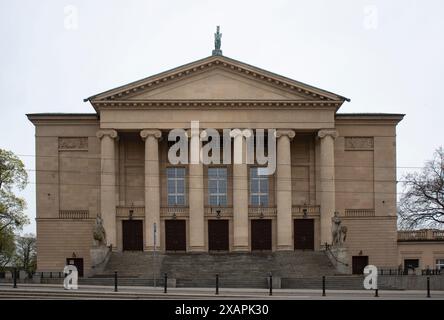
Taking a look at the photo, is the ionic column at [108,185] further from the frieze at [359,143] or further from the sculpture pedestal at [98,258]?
the frieze at [359,143]

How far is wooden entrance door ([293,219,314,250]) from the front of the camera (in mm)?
55281

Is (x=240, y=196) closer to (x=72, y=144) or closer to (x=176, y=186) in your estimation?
(x=176, y=186)

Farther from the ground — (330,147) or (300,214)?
(330,147)

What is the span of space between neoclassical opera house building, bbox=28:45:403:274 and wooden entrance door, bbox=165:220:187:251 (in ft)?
0.23

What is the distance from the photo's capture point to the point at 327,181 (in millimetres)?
53750

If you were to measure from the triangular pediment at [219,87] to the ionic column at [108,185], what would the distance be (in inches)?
104

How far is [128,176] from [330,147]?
14741 millimetres

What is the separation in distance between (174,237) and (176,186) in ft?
12.3

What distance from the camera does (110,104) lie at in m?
53.3

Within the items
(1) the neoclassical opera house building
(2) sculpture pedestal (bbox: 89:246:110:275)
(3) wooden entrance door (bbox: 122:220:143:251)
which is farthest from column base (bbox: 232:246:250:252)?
(2) sculpture pedestal (bbox: 89:246:110:275)

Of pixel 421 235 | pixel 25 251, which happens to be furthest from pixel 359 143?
pixel 25 251
